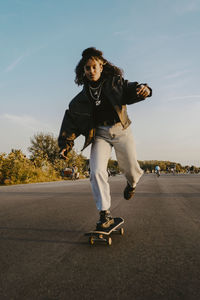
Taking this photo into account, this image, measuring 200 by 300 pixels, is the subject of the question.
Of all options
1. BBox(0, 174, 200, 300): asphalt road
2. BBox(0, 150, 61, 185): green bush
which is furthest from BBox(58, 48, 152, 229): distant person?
BBox(0, 150, 61, 185): green bush

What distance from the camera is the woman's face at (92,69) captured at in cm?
349

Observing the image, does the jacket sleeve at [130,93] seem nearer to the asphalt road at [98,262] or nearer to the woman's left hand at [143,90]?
the woman's left hand at [143,90]

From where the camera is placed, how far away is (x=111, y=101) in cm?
348

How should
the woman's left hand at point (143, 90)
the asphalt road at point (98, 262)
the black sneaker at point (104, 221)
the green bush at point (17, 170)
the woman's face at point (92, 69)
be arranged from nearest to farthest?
the asphalt road at point (98, 262)
the black sneaker at point (104, 221)
the woman's left hand at point (143, 90)
the woman's face at point (92, 69)
the green bush at point (17, 170)

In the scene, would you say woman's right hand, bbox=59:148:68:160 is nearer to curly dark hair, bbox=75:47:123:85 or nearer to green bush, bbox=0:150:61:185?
curly dark hair, bbox=75:47:123:85

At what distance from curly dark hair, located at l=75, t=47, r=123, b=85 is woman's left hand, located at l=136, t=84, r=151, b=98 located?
0.45 metres

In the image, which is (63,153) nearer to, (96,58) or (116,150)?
(116,150)

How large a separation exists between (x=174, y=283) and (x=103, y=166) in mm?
1719

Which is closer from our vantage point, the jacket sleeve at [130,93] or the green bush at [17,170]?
the jacket sleeve at [130,93]

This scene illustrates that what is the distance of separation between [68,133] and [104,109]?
0.58 m

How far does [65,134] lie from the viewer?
12.5ft

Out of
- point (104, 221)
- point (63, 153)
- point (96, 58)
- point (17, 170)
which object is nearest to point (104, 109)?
point (96, 58)

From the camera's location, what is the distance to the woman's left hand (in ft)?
11.1

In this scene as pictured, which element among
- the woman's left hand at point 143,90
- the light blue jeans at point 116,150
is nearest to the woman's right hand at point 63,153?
the light blue jeans at point 116,150
